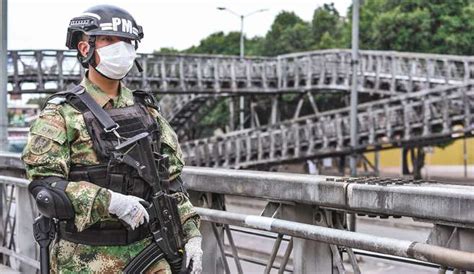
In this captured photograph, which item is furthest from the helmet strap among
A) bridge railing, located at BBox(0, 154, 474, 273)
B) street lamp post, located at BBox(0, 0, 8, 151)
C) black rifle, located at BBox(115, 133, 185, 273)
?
street lamp post, located at BBox(0, 0, 8, 151)

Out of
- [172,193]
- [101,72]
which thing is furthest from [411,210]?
[101,72]

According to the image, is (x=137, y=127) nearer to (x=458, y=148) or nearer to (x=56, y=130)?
(x=56, y=130)

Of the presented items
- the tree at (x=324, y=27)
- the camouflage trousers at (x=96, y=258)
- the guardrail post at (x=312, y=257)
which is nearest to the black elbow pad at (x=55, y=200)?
the camouflage trousers at (x=96, y=258)

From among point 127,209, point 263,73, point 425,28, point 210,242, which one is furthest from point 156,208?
point 425,28

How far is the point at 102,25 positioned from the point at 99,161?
1.91 ft

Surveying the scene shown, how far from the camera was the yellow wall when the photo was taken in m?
48.3

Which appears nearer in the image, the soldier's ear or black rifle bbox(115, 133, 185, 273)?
black rifle bbox(115, 133, 185, 273)

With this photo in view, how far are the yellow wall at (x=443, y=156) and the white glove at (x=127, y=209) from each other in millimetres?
46357

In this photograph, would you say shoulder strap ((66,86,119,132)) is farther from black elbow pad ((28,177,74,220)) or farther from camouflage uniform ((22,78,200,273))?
black elbow pad ((28,177,74,220))

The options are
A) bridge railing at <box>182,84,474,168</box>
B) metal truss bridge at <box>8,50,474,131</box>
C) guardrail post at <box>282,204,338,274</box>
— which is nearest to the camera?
guardrail post at <box>282,204,338,274</box>

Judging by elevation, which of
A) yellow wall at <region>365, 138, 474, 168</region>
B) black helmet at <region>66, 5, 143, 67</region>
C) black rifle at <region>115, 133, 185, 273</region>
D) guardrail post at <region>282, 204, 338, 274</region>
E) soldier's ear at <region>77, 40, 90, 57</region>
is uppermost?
black helmet at <region>66, 5, 143, 67</region>

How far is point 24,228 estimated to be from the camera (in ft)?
18.9

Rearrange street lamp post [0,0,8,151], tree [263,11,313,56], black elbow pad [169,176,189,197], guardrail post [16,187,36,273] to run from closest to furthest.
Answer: black elbow pad [169,176,189,197], guardrail post [16,187,36,273], street lamp post [0,0,8,151], tree [263,11,313,56]

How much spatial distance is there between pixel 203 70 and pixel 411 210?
3197 cm
